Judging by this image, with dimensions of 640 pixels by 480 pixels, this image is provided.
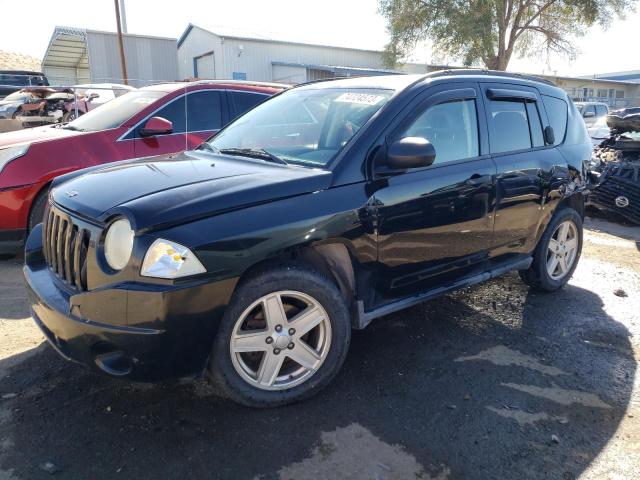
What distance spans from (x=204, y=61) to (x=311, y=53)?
6.39 meters

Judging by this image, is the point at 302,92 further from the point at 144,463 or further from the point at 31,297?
the point at 144,463

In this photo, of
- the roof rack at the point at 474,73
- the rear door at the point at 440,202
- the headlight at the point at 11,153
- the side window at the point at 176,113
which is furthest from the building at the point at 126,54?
the rear door at the point at 440,202

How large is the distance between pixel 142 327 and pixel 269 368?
0.73 metres

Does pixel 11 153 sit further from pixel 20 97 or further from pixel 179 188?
pixel 20 97

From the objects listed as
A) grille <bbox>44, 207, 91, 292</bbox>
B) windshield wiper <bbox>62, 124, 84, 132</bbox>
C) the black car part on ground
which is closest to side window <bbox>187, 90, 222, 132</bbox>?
windshield wiper <bbox>62, 124, 84, 132</bbox>

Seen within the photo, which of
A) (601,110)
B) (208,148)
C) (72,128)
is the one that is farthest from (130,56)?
(208,148)

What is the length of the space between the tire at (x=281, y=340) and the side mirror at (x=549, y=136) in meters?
2.59

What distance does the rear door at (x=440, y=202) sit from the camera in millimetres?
3080

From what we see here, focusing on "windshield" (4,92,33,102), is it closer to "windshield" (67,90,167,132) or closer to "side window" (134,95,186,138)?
"windshield" (67,90,167,132)

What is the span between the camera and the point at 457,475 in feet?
7.71

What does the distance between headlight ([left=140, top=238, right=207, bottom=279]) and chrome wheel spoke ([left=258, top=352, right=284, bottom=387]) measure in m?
0.68

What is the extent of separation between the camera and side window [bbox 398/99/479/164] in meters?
3.35

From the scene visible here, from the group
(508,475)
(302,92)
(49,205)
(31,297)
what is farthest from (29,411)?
(302,92)

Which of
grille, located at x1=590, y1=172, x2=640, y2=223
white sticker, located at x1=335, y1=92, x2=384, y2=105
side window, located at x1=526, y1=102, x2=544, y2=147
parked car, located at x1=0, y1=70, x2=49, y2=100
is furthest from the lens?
parked car, located at x1=0, y1=70, x2=49, y2=100
